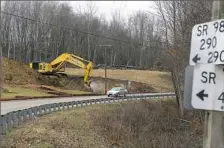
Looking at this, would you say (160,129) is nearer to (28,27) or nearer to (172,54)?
(172,54)

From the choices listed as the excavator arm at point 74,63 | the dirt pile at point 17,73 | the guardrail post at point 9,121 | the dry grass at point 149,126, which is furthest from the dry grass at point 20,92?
the guardrail post at point 9,121

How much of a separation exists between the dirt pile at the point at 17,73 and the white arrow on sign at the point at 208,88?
51.7 m

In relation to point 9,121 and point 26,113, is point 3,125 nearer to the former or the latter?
point 9,121

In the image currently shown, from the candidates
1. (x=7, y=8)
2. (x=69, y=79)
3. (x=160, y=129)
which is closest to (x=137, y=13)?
(x=7, y=8)

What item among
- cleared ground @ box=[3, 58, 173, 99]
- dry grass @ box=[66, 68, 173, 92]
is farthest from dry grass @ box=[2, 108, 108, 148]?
dry grass @ box=[66, 68, 173, 92]

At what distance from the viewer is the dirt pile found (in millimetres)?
55406

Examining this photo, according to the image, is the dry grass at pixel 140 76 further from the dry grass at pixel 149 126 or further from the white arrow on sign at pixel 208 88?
the white arrow on sign at pixel 208 88

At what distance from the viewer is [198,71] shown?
4090 millimetres

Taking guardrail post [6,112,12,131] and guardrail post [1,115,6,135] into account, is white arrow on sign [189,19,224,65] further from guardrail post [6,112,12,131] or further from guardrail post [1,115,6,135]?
guardrail post [6,112,12,131]

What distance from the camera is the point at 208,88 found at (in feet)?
13.3

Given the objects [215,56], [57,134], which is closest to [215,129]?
[215,56]

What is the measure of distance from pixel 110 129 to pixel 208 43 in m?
23.9

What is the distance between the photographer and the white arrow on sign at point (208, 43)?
4.05m

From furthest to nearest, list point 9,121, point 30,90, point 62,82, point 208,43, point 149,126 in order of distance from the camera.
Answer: point 62,82 → point 30,90 → point 149,126 → point 9,121 → point 208,43
